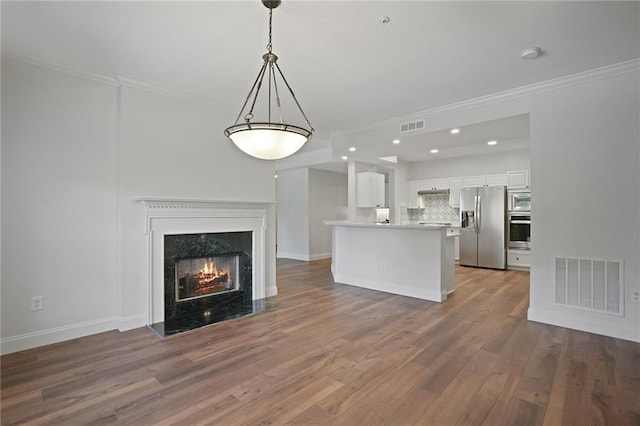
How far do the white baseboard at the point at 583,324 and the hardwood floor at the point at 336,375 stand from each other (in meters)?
0.12

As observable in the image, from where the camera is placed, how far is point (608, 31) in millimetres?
2602

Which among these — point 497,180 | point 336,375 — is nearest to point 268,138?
point 336,375

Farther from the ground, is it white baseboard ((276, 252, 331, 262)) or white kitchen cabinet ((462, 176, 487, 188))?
white kitchen cabinet ((462, 176, 487, 188))

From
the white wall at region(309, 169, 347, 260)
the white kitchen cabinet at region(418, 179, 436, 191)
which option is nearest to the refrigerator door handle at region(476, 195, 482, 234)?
the white kitchen cabinet at region(418, 179, 436, 191)

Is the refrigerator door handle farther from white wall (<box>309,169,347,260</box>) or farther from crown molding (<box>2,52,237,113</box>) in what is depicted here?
crown molding (<box>2,52,237,113</box>)

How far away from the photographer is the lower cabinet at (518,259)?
6.75m

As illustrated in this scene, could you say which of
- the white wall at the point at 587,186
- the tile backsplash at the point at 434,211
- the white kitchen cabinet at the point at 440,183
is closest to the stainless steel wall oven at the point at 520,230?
the tile backsplash at the point at 434,211

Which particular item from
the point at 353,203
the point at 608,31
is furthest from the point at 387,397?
the point at 353,203

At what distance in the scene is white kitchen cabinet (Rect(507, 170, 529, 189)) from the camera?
693 cm

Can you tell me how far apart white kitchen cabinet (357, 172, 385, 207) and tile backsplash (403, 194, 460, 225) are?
189 centimetres

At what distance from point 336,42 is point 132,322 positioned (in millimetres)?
3487

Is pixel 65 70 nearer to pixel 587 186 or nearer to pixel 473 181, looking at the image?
pixel 587 186

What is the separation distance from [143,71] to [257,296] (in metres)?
3.03

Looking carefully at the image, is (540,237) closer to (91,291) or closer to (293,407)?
(293,407)
